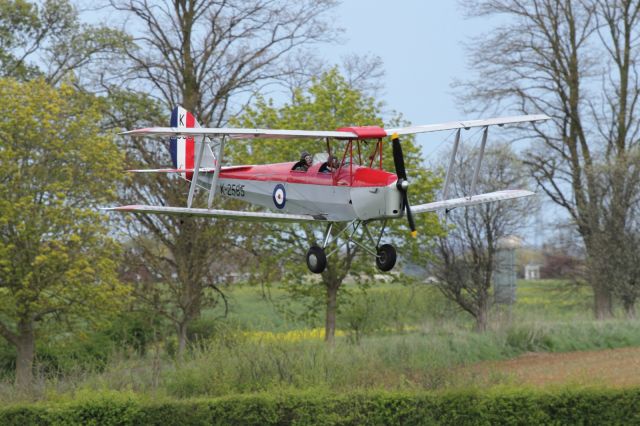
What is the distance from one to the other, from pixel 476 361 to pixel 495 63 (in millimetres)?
22271

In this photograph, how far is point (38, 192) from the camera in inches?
1158

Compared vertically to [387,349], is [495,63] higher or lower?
higher

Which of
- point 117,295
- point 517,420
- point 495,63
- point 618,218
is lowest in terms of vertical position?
point 517,420

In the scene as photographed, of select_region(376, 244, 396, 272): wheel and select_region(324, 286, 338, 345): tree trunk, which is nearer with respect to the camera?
select_region(376, 244, 396, 272): wheel

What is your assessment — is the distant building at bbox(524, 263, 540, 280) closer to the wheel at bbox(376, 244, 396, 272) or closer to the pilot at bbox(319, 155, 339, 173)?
the pilot at bbox(319, 155, 339, 173)

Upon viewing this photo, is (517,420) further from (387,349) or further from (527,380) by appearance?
(387,349)

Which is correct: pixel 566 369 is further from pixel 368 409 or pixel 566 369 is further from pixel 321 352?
pixel 368 409

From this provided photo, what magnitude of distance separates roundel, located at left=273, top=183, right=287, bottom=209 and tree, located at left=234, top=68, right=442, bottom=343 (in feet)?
51.1

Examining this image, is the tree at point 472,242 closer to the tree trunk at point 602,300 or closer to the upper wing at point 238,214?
the tree trunk at point 602,300

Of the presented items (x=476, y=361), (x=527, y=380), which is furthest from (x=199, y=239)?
(x=527, y=380)

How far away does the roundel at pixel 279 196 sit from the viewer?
16.5m

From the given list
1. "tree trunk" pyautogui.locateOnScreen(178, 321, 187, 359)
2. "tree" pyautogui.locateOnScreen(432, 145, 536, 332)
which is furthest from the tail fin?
"tree" pyautogui.locateOnScreen(432, 145, 536, 332)

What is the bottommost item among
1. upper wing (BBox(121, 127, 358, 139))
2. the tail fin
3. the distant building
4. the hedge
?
the hedge

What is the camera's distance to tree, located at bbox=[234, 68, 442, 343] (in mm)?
33156
